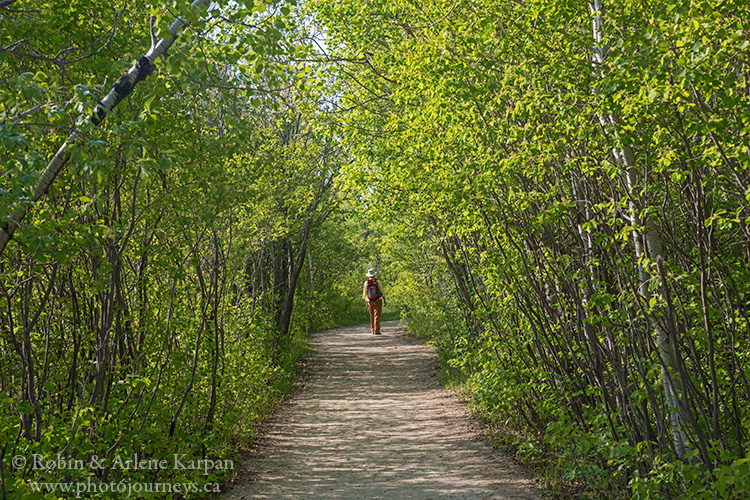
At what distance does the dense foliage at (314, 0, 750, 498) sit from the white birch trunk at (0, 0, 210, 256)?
74.8 inches

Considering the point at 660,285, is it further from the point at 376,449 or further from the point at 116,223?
the point at 376,449

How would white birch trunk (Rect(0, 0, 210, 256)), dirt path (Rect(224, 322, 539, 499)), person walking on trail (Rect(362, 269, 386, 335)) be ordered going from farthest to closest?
1. person walking on trail (Rect(362, 269, 386, 335))
2. dirt path (Rect(224, 322, 539, 499))
3. white birch trunk (Rect(0, 0, 210, 256))

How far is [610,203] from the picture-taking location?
3.93 m

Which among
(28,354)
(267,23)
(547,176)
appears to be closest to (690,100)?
(547,176)

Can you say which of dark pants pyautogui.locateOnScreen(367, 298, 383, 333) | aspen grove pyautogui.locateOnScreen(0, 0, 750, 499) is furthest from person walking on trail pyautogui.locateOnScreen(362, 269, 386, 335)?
aspen grove pyautogui.locateOnScreen(0, 0, 750, 499)

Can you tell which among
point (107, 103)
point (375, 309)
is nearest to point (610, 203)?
point (107, 103)

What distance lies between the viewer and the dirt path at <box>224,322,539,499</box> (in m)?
5.77

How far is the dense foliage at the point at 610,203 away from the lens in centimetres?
331

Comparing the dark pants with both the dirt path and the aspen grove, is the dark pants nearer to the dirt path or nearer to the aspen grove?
the dirt path

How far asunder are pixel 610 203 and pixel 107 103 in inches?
117

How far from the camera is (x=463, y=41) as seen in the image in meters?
4.70

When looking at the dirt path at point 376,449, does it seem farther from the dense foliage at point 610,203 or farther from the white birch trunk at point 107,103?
the white birch trunk at point 107,103

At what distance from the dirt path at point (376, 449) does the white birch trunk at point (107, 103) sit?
3441 millimetres

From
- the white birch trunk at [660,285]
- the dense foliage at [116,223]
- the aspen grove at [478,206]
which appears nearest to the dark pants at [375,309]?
the dense foliage at [116,223]
